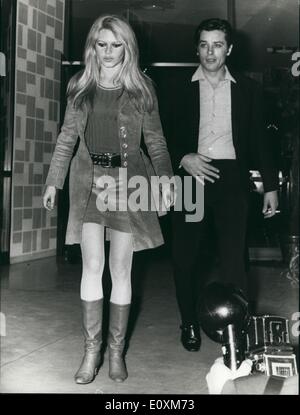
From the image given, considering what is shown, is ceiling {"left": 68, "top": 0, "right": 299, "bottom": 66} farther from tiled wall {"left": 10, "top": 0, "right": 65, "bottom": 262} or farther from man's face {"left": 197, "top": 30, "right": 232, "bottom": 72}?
man's face {"left": 197, "top": 30, "right": 232, "bottom": 72}

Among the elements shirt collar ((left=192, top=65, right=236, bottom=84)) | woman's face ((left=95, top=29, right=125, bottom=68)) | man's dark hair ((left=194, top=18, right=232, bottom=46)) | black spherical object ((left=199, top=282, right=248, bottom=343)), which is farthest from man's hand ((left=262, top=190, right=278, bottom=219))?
woman's face ((left=95, top=29, right=125, bottom=68))

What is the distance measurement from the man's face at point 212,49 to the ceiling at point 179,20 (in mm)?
2478

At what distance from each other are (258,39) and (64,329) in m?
4.16

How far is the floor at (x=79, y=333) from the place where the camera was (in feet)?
7.07

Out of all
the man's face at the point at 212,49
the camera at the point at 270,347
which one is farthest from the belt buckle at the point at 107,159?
the camera at the point at 270,347

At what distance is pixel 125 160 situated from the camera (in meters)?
2.16

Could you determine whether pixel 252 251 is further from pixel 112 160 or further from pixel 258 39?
pixel 112 160

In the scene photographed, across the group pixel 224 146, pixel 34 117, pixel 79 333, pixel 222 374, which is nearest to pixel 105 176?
pixel 224 146

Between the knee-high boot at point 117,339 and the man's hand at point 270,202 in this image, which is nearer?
the knee-high boot at point 117,339

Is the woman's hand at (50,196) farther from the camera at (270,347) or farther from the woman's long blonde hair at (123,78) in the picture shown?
the camera at (270,347)

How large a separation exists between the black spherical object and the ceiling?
3.41 m

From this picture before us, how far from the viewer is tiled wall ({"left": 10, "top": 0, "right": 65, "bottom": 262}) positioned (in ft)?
16.2

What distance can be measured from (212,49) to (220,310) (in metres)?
1.11

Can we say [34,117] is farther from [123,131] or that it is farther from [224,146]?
[123,131]
